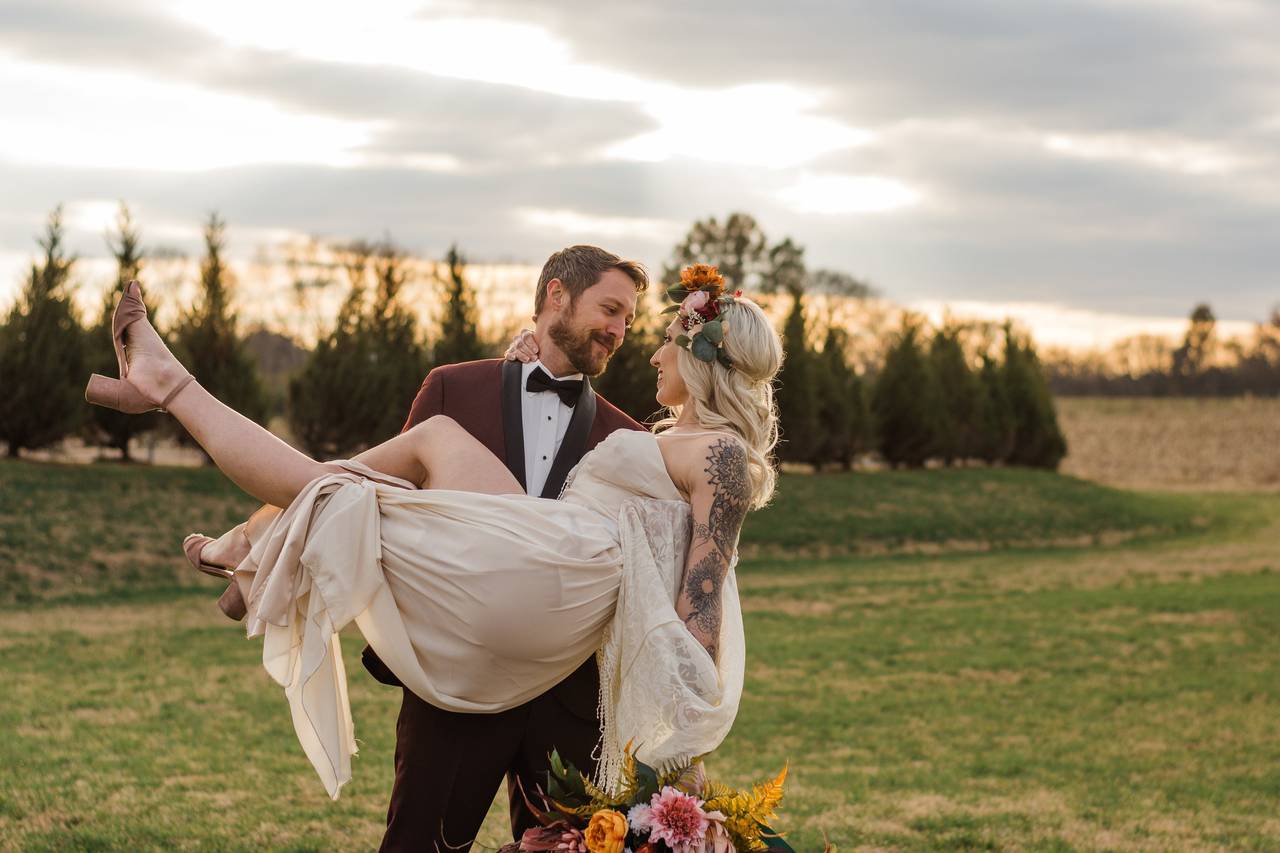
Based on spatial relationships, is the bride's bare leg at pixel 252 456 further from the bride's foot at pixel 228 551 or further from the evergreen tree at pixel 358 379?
the evergreen tree at pixel 358 379

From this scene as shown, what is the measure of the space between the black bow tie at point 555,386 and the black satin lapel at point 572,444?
3cm

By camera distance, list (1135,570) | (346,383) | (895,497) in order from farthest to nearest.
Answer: (895,497)
(346,383)
(1135,570)

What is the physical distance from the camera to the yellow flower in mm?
3053

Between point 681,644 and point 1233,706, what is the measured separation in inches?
363

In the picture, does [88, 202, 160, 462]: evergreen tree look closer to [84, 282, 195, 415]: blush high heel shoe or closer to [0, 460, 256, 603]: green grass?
[0, 460, 256, 603]: green grass

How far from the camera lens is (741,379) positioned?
3.57 m

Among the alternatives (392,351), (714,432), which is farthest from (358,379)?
(714,432)

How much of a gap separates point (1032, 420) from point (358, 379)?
777 inches

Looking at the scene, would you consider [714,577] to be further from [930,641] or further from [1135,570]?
[1135,570]

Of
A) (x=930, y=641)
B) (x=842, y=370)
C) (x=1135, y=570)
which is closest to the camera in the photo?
(x=930, y=641)

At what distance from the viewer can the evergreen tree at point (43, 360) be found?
1975cm

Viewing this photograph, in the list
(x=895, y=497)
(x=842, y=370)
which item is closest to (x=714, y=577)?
(x=895, y=497)

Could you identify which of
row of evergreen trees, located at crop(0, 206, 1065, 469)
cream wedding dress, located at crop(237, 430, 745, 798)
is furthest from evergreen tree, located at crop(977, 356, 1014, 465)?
cream wedding dress, located at crop(237, 430, 745, 798)

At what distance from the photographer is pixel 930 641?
1375cm
